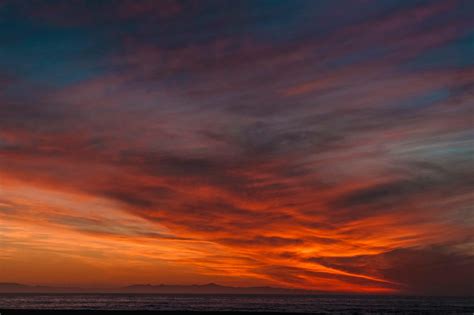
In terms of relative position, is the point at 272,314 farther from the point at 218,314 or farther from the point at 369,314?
the point at 369,314

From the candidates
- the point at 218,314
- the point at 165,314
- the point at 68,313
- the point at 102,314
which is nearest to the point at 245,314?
the point at 218,314

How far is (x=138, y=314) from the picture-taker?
7369cm

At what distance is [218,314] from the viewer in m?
72.9

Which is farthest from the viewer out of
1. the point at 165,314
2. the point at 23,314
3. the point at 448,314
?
the point at 448,314

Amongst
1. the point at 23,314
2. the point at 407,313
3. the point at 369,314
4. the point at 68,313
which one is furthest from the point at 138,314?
the point at 407,313

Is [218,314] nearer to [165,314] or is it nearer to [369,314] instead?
[165,314]

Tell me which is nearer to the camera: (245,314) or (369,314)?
(245,314)

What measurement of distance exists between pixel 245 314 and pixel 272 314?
510cm

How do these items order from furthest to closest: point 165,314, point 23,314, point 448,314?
1. point 448,314
2. point 165,314
3. point 23,314

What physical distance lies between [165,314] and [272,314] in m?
16.8

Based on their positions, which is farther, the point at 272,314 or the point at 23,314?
the point at 272,314

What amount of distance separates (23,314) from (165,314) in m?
20.3

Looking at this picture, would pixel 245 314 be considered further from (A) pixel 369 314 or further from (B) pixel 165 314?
(A) pixel 369 314

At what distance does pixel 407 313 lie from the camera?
278 ft
